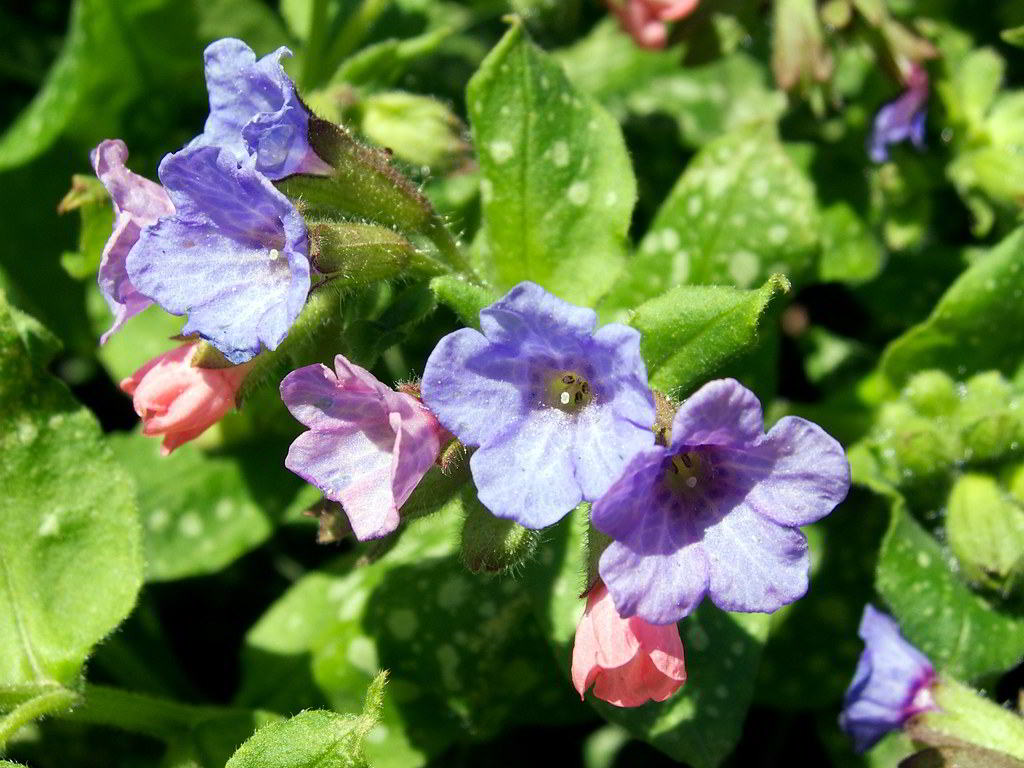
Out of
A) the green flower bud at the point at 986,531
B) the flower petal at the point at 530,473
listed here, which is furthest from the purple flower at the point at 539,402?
the green flower bud at the point at 986,531

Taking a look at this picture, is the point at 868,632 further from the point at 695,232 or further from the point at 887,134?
the point at 887,134

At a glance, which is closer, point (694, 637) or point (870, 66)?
point (694, 637)

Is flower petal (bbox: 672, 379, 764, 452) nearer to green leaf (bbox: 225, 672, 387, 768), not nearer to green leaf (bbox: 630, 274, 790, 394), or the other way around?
green leaf (bbox: 630, 274, 790, 394)

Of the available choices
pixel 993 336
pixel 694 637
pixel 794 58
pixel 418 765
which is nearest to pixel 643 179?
pixel 794 58

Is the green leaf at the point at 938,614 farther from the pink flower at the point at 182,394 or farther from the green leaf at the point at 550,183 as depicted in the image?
the pink flower at the point at 182,394

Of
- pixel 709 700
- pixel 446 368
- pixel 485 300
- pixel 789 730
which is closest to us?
pixel 446 368

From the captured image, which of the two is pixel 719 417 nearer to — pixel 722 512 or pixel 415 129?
pixel 722 512

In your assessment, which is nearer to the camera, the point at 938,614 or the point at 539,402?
the point at 539,402

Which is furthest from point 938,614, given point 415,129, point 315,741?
point 415,129
